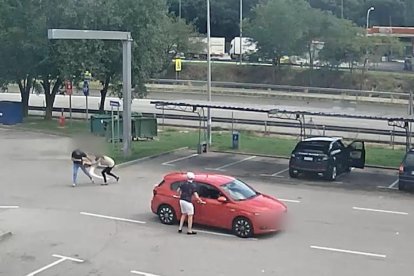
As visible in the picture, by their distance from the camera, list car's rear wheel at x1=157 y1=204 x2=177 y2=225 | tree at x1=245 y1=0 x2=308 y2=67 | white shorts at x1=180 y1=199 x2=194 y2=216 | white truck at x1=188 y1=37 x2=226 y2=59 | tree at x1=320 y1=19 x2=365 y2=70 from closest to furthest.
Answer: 1. white shorts at x1=180 y1=199 x2=194 y2=216
2. car's rear wheel at x1=157 y1=204 x2=177 y2=225
3. tree at x1=320 y1=19 x2=365 y2=70
4. tree at x1=245 y1=0 x2=308 y2=67
5. white truck at x1=188 y1=37 x2=226 y2=59

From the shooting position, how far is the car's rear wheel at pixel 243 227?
18.1 meters

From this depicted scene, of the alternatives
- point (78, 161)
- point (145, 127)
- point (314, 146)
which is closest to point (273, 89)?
point (145, 127)

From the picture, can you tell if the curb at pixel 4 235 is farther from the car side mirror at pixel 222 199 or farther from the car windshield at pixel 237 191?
the car windshield at pixel 237 191

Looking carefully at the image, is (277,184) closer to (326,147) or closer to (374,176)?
(326,147)

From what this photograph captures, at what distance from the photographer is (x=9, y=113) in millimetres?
42000

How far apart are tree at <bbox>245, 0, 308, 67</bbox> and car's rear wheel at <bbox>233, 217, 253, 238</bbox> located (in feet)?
181

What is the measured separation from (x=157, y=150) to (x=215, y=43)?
60626 mm

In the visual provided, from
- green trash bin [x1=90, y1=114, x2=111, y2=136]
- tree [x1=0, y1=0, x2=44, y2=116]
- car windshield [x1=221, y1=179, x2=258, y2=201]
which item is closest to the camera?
car windshield [x1=221, y1=179, x2=258, y2=201]

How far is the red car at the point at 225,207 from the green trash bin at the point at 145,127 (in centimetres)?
1614

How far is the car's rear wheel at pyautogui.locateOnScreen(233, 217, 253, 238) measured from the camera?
1809cm

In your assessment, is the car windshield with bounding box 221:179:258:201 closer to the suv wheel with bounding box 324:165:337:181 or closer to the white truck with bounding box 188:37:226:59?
the suv wheel with bounding box 324:165:337:181

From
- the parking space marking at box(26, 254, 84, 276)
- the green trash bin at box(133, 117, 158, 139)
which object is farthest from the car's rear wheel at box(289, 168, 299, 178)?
the parking space marking at box(26, 254, 84, 276)

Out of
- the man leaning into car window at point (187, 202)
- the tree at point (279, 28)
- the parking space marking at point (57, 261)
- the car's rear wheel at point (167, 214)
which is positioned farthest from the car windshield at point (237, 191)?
the tree at point (279, 28)

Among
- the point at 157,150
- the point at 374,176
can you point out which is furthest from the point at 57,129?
the point at 374,176
